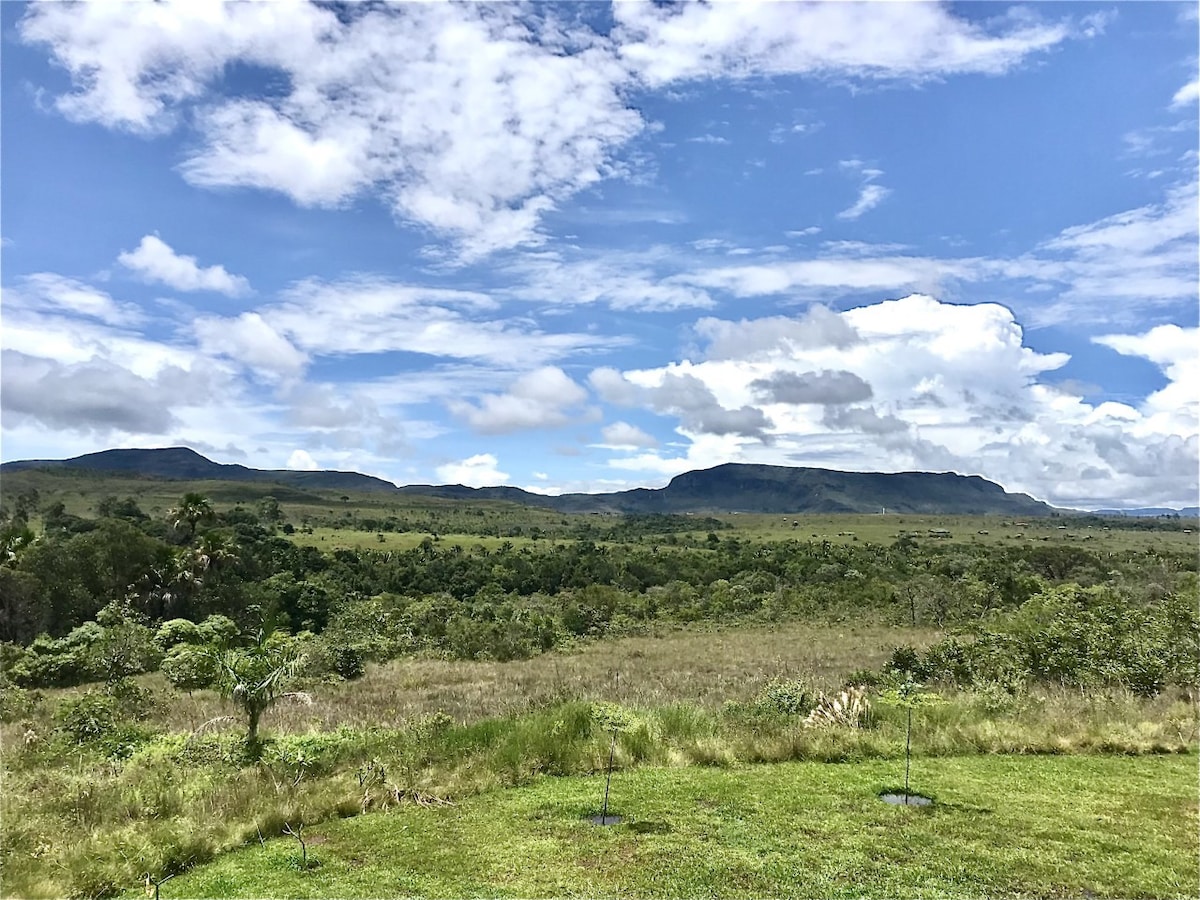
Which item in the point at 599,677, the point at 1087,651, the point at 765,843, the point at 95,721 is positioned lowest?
A: the point at 599,677

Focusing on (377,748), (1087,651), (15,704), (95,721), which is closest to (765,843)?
(377,748)

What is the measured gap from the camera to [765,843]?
7.23 meters

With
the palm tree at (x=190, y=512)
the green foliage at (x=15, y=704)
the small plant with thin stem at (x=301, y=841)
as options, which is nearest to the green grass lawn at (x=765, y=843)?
the small plant with thin stem at (x=301, y=841)

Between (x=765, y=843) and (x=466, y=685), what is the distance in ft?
54.1

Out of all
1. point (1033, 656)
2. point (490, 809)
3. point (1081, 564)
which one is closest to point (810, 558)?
point (1081, 564)

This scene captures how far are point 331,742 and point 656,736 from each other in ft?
16.4

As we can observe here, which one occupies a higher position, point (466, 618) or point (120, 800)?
point (120, 800)

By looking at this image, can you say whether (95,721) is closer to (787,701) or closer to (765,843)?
(765,843)

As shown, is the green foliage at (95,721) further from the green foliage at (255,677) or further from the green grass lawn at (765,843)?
the green grass lawn at (765,843)

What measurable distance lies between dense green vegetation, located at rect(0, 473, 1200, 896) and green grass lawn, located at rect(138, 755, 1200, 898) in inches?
5.8

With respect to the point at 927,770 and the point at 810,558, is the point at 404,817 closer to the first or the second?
the point at 927,770

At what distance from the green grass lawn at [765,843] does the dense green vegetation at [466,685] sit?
0.15 metres

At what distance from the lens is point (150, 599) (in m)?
37.7

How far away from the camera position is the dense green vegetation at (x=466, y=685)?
28.1ft
